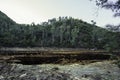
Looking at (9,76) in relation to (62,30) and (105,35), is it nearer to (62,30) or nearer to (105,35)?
(105,35)

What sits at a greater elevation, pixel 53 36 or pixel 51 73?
pixel 53 36

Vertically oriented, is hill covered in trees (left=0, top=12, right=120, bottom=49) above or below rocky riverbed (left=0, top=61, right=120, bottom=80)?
above

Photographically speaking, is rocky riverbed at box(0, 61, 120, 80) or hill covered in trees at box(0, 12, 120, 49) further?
hill covered in trees at box(0, 12, 120, 49)

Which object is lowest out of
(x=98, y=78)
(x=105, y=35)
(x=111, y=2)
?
(x=98, y=78)

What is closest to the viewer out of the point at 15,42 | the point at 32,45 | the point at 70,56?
the point at 70,56

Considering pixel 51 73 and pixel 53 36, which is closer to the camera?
pixel 51 73

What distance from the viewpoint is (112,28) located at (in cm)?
1794

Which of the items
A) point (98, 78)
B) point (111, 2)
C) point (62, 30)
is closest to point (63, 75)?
point (98, 78)

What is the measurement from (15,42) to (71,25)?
123 feet

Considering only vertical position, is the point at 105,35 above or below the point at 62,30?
below

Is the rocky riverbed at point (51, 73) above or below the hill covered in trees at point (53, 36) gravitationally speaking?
below

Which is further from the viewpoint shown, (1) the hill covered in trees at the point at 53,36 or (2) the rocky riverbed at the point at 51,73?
(1) the hill covered in trees at the point at 53,36

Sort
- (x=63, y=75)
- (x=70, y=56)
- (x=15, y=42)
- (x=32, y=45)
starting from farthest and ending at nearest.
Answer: (x=32, y=45) < (x=15, y=42) < (x=70, y=56) < (x=63, y=75)

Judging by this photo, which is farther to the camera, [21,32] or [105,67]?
[21,32]
